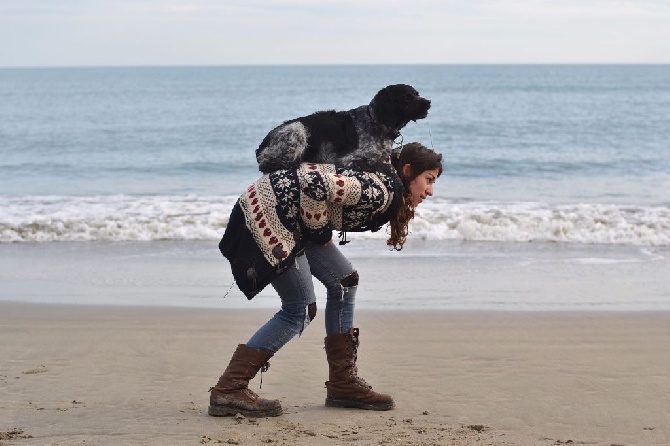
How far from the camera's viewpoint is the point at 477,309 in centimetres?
678

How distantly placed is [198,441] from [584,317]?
351 cm

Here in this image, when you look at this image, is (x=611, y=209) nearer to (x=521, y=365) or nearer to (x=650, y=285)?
(x=650, y=285)

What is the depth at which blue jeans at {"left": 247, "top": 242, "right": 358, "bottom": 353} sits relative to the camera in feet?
13.1

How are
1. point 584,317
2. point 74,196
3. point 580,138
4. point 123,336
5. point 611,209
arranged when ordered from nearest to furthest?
point 123,336 < point 584,317 < point 611,209 < point 74,196 < point 580,138

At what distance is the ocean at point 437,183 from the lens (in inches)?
421

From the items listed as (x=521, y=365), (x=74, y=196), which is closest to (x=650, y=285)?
(x=521, y=365)

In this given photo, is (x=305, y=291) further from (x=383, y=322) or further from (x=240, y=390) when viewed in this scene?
(x=383, y=322)

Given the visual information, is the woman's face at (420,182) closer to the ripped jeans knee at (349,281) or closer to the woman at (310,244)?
the woman at (310,244)

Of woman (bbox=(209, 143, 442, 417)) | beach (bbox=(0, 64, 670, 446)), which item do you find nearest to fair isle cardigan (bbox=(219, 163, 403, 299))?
woman (bbox=(209, 143, 442, 417))

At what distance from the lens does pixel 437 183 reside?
17359 mm

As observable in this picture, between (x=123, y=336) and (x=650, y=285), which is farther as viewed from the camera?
(x=650, y=285)

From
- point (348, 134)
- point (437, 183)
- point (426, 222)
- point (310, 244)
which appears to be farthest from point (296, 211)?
point (437, 183)

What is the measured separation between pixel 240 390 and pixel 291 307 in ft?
1.42

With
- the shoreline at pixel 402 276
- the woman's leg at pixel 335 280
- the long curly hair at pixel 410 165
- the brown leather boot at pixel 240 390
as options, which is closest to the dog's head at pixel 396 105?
the long curly hair at pixel 410 165
